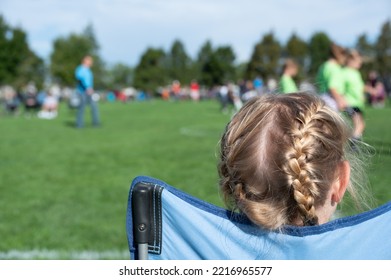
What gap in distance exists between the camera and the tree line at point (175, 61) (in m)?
77.3

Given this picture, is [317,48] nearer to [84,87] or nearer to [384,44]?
[384,44]

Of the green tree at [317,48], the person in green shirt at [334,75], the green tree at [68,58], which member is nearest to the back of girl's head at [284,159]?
the person in green shirt at [334,75]

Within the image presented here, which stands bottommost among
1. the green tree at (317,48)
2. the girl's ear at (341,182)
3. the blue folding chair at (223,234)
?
the green tree at (317,48)

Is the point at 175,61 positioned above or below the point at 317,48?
below

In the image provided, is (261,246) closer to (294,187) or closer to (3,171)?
(294,187)

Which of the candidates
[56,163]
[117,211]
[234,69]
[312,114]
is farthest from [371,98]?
[234,69]

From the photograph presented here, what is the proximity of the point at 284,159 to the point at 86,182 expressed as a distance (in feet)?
19.1

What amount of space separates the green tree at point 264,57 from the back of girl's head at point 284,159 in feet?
278

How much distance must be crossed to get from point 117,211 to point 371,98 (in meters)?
27.5

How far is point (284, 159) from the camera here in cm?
154

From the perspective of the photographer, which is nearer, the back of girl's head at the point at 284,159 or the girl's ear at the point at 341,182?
the back of girl's head at the point at 284,159

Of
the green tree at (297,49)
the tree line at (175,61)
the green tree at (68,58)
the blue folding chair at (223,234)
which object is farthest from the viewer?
the green tree at (297,49)

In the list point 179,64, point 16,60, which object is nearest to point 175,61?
point 179,64

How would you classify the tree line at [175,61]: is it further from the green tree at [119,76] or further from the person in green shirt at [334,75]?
the person in green shirt at [334,75]
